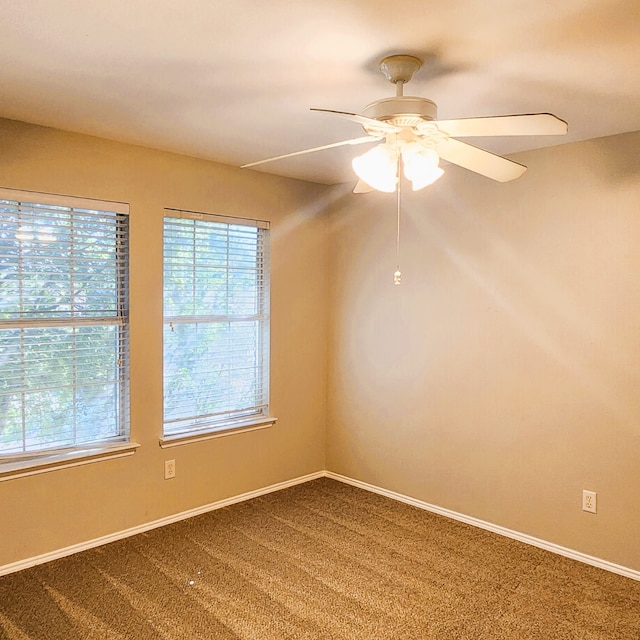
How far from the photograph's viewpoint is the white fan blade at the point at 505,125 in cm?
164

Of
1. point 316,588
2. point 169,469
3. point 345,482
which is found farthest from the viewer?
point 345,482

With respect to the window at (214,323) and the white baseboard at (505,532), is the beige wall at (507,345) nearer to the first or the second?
the white baseboard at (505,532)

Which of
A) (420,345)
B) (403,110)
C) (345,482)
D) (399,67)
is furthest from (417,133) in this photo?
(345,482)

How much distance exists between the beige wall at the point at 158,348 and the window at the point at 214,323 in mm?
91

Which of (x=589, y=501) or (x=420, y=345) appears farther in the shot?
(x=420, y=345)

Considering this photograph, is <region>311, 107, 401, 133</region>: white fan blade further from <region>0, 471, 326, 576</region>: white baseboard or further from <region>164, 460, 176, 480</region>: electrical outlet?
<region>0, 471, 326, 576</region>: white baseboard

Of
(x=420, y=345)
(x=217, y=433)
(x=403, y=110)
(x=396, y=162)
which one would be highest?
(x=403, y=110)

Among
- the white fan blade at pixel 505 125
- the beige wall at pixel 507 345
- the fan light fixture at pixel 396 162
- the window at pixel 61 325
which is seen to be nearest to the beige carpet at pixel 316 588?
the beige wall at pixel 507 345

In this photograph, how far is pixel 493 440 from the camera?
335 centimetres

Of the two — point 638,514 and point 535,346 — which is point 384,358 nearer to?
point 535,346

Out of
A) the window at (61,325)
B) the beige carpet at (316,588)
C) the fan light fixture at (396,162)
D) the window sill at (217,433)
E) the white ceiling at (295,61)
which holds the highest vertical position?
the white ceiling at (295,61)

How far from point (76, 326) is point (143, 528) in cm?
124

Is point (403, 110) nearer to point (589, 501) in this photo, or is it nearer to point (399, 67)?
point (399, 67)

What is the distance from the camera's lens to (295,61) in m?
1.99
